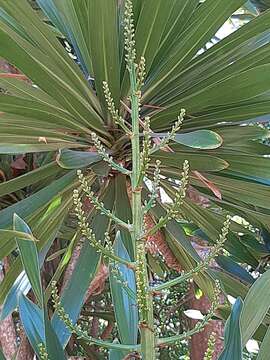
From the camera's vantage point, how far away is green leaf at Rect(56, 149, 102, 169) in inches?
39.1

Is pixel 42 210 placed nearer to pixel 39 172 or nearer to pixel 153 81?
pixel 39 172

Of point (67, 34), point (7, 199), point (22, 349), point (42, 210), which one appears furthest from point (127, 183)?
point (22, 349)

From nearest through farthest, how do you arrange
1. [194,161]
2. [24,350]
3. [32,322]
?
[32,322]
[194,161]
[24,350]

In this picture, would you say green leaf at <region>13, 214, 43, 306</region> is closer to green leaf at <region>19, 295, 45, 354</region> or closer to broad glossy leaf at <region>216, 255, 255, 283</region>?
green leaf at <region>19, 295, 45, 354</region>

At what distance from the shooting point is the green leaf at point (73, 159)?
0.99 m

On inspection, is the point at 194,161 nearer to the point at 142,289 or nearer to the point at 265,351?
the point at 265,351

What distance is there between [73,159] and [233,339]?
50cm

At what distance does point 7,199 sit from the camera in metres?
1.69

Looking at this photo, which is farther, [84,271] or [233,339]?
[84,271]

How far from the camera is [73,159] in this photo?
39.9 inches

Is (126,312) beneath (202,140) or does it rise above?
beneath

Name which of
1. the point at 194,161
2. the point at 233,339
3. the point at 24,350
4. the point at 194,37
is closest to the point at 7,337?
the point at 24,350

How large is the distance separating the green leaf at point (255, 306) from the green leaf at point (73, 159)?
0.39 metres

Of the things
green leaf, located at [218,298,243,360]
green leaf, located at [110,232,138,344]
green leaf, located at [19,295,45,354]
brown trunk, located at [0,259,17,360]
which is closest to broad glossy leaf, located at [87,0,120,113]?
green leaf, located at [110,232,138,344]
